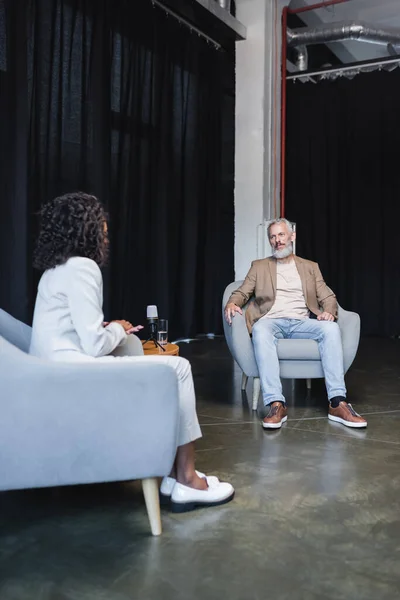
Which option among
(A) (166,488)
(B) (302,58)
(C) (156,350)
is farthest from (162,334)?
(B) (302,58)

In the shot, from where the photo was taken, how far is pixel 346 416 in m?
2.92

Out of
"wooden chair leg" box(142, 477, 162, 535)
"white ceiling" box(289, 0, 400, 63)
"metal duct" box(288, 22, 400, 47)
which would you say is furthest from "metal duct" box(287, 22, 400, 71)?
"wooden chair leg" box(142, 477, 162, 535)

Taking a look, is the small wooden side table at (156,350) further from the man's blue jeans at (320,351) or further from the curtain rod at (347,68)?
the curtain rod at (347,68)

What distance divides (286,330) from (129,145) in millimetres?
2614

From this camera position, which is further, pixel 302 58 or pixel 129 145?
pixel 302 58

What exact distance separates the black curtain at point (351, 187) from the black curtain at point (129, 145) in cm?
125

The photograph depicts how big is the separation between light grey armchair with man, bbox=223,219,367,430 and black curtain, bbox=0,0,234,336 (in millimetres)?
1554

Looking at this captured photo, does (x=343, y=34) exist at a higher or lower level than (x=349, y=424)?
higher

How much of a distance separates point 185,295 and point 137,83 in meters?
2.02

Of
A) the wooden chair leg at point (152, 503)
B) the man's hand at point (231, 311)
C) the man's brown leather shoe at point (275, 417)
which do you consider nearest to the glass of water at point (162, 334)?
the man's hand at point (231, 311)

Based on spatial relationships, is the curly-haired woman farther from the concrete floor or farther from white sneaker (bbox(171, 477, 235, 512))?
the concrete floor

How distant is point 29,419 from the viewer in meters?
1.59

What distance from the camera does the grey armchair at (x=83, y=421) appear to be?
1.59 metres

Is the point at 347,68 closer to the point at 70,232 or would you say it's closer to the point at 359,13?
the point at 359,13
